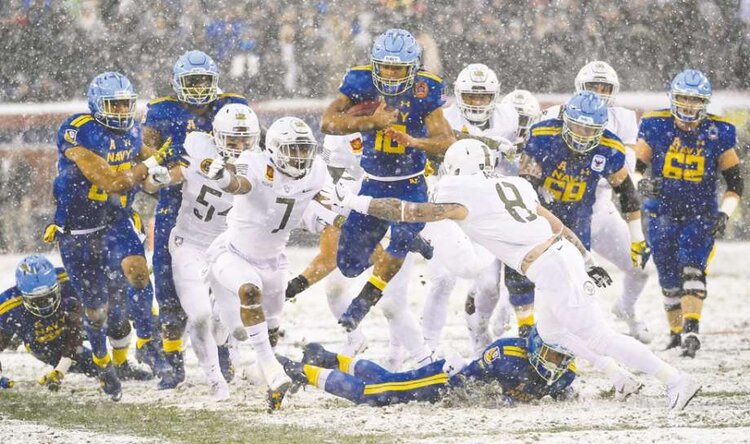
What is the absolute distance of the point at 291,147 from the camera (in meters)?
7.17

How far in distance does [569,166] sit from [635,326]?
1825 millimetres

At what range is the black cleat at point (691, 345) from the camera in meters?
8.73

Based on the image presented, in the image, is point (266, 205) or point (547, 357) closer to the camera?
point (547, 357)

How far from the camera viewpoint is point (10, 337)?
7.89 metres

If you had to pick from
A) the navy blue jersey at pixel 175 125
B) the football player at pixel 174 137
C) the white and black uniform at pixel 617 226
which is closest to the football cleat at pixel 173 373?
the football player at pixel 174 137

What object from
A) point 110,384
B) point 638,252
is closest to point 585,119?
point 638,252

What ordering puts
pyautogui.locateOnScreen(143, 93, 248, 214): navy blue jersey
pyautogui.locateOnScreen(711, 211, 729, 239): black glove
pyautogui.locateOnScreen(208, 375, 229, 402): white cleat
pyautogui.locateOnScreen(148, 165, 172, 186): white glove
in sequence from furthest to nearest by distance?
pyautogui.locateOnScreen(711, 211, 729, 239): black glove → pyautogui.locateOnScreen(143, 93, 248, 214): navy blue jersey → pyautogui.locateOnScreen(208, 375, 229, 402): white cleat → pyautogui.locateOnScreen(148, 165, 172, 186): white glove

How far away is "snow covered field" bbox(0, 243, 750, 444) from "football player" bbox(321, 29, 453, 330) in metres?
0.83

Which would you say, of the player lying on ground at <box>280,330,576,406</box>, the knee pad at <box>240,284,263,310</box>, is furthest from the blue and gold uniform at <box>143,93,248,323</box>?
the player lying on ground at <box>280,330,576,406</box>

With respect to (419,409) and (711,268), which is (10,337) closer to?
(419,409)

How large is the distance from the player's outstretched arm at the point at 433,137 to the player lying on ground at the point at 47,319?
2.21 metres

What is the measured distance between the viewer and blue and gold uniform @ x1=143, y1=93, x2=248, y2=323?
7949mm

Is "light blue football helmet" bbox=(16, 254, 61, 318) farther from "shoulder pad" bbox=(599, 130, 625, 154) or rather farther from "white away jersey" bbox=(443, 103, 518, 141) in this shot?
"shoulder pad" bbox=(599, 130, 625, 154)

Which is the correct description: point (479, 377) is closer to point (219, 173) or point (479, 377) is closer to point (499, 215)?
point (499, 215)
